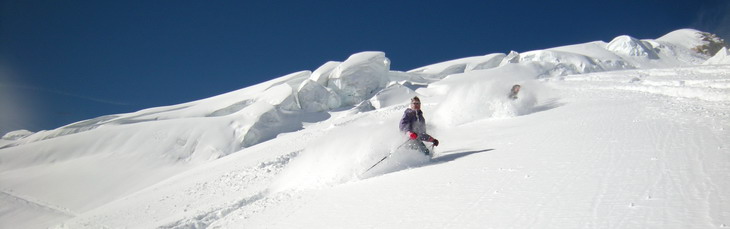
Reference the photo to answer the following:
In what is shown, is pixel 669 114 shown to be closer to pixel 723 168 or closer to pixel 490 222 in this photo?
pixel 723 168

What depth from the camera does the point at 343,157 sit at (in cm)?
808

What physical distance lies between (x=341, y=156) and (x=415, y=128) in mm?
1499

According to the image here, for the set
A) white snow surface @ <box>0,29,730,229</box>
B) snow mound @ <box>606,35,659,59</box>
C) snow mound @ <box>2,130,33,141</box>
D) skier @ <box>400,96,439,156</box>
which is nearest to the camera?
white snow surface @ <box>0,29,730,229</box>

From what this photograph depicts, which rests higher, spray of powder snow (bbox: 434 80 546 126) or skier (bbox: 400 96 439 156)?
skier (bbox: 400 96 439 156)

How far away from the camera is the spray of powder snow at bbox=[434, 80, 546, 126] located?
13562 millimetres

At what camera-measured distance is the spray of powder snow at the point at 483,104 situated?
13562 millimetres

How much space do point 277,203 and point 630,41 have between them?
4907cm

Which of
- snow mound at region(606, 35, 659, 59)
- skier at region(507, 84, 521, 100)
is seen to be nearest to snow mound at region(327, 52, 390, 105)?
skier at region(507, 84, 521, 100)

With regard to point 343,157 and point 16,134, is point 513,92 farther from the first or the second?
point 16,134

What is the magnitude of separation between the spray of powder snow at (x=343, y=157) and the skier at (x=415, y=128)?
0.50ft

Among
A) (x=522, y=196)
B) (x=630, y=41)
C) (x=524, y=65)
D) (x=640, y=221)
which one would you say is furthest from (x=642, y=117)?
(x=630, y=41)

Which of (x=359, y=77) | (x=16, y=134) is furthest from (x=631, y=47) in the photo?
(x=16, y=134)

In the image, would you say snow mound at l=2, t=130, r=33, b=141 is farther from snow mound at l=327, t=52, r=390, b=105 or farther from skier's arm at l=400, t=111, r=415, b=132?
skier's arm at l=400, t=111, r=415, b=132

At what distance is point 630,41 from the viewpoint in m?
45.0
